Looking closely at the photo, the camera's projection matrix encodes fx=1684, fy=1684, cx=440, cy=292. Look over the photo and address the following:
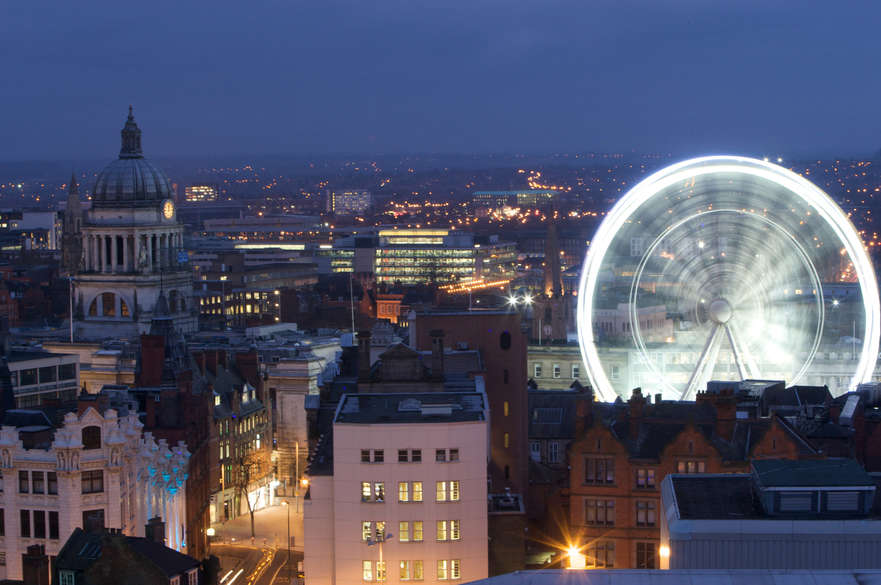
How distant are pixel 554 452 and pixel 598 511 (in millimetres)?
15918

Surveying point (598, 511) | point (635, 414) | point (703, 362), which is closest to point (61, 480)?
point (598, 511)

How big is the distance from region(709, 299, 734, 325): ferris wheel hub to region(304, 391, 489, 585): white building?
81.9 ft

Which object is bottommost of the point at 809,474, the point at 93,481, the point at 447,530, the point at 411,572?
the point at 411,572

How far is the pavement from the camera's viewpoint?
77750mm

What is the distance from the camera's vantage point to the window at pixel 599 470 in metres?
69.1

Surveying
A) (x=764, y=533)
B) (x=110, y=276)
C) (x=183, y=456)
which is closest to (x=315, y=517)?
(x=183, y=456)

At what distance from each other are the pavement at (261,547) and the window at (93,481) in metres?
12.4

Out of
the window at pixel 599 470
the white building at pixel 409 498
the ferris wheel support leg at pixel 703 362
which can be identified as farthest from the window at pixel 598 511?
the ferris wheel support leg at pixel 703 362

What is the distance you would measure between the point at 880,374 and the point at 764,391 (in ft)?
96.5

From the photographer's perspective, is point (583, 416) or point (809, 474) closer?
point (809, 474)

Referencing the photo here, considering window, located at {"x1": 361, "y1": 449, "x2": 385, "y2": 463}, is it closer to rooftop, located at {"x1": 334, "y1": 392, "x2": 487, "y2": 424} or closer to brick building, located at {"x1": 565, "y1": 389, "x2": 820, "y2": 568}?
rooftop, located at {"x1": 334, "y1": 392, "x2": 487, "y2": 424}

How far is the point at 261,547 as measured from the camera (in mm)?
86625

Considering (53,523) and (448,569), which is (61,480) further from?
(448,569)

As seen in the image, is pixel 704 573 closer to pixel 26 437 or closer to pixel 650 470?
pixel 650 470
